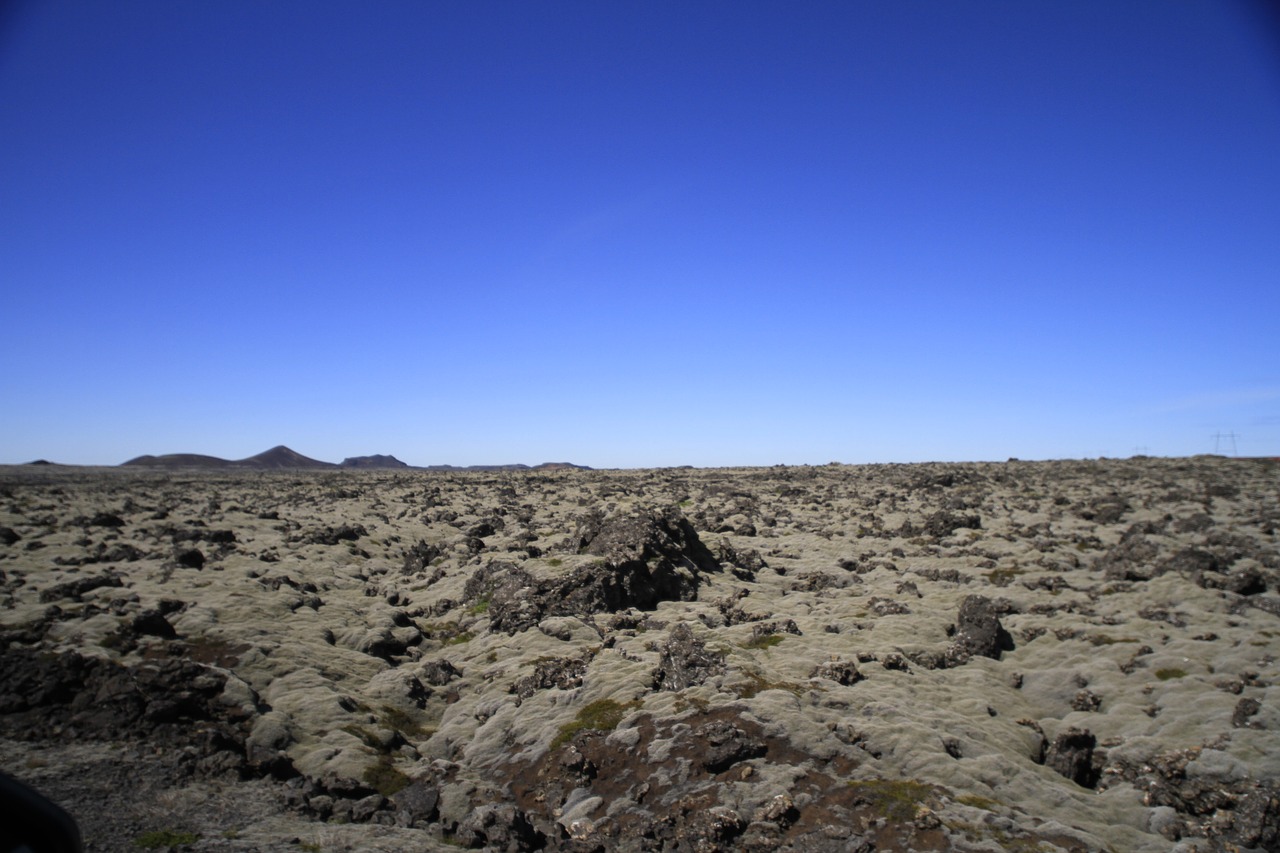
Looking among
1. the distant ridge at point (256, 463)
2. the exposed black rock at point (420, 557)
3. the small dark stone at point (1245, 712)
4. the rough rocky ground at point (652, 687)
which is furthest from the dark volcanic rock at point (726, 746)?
the distant ridge at point (256, 463)

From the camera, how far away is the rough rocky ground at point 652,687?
9.60 metres

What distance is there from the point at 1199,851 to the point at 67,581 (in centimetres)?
2394

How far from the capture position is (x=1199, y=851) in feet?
28.8

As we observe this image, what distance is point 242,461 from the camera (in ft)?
392

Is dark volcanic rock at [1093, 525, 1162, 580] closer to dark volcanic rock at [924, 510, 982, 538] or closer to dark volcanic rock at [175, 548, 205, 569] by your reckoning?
dark volcanic rock at [924, 510, 982, 538]

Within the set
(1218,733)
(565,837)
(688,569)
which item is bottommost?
(565,837)

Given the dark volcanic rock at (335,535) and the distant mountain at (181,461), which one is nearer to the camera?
Answer: the dark volcanic rock at (335,535)

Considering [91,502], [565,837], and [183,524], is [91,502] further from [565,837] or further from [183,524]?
[565,837]

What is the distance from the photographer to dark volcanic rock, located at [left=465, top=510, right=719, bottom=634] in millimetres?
18391

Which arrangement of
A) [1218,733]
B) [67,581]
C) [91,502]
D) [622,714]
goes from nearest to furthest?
[1218,733] → [622,714] → [67,581] → [91,502]

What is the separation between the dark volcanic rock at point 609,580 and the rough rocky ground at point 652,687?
9cm

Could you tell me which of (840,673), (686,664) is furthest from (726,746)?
(840,673)

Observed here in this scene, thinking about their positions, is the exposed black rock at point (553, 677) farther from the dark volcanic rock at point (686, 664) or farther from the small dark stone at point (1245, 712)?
the small dark stone at point (1245, 712)

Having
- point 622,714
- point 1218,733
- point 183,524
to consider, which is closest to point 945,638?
point 1218,733
